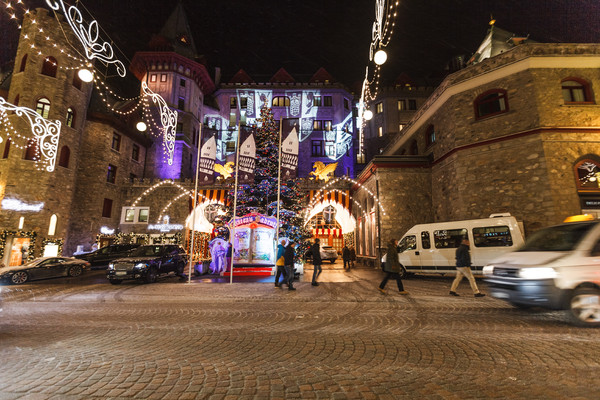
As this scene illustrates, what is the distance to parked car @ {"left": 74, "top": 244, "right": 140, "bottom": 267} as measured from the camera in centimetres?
1947

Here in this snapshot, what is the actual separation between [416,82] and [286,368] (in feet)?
143

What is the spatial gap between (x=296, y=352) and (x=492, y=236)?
11156mm

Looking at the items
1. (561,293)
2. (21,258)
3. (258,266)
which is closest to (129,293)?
(258,266)

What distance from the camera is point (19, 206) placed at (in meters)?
18.0

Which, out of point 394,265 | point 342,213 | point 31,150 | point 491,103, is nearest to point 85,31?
point 31,150

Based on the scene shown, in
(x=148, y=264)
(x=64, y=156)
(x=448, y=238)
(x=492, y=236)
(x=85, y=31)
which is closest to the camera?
(x=85, y=31)

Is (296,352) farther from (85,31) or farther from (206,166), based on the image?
(85,31)

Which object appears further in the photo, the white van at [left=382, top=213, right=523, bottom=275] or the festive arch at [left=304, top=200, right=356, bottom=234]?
the festive arch at [left=304, top=200, right=356, bottom=234]

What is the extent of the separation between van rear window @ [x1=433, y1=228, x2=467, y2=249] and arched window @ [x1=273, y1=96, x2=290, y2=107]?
31155 millimetres

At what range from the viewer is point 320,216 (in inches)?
1128

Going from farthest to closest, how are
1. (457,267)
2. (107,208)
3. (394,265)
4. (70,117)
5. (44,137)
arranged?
(107,208), (70,117), (44,137), (394,265), (457,267)

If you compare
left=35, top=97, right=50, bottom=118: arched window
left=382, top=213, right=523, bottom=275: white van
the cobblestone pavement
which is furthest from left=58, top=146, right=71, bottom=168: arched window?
left=382, top=213, right=523, bottom=275: white van

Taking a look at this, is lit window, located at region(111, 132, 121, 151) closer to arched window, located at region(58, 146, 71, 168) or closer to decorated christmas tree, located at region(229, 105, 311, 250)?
arched window, located at region(58, 146, 71, 168)

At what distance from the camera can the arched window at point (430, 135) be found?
1899 centimetres
